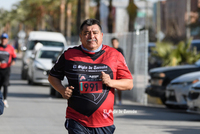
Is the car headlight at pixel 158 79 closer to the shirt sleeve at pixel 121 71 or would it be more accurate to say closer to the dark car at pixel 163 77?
the dark car at pixel 163 77

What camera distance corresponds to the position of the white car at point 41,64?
66.1 feet

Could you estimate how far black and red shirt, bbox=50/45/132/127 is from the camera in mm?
4602

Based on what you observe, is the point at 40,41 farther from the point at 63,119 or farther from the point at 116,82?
the point at 116,82

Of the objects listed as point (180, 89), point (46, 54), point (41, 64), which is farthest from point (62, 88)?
point (46, 54)

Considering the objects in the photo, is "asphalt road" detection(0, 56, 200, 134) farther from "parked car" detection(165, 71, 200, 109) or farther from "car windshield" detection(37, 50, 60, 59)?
"car windshield" detection(37, 50, 60, 59)

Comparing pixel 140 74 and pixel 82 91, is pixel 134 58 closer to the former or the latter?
pixel 140 74

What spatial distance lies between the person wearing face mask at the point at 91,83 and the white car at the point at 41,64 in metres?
15.3

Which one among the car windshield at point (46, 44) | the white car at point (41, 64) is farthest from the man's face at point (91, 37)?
the car windshield at point (46, 44)

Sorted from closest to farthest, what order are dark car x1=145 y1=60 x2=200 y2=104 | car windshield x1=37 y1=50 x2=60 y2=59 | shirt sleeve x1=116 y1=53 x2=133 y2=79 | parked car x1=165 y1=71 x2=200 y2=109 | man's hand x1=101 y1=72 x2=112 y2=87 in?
man's hand x1=101 y1=72 x2=112 y2=87, shirt sleeve x1=116 y1=53 x2=133 y2=79, parked car x1=165 y1=71 x2=200 y2=109, dark car x1=145 y1=60 x2=200 y2=104, car windshield x1=37 y1=50 x2=60 y2=59

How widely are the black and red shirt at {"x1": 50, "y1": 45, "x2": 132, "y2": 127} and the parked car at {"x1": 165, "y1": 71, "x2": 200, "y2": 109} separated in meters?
7.70

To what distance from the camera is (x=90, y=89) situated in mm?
4598

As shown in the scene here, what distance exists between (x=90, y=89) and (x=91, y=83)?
58mm

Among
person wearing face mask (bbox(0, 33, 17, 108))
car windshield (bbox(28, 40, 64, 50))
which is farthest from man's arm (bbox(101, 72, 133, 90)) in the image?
car windshield (bbox(28, 40, 64, 50))

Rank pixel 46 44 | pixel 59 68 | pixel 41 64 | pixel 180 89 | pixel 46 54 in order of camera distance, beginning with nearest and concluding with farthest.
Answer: pixel 59 68 → pixel 180 89 → pixel 41 64 → pixel 46 54 → pixel 46 44
